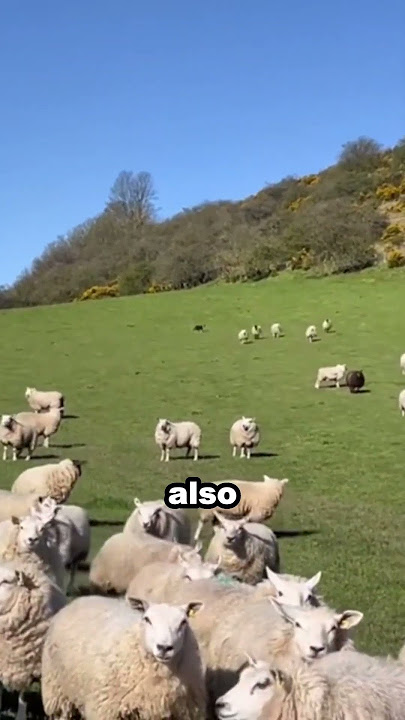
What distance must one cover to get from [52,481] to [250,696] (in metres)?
9.65

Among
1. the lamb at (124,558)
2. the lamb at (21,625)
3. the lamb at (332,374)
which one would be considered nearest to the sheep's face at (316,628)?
the lamb at (21,625)

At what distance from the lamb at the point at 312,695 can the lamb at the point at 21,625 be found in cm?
220

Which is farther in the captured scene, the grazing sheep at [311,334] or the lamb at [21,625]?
the grazing sheep at [311,334]

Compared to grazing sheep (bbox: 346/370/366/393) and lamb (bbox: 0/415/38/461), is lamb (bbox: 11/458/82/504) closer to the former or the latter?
lamb (bbox: 0/415/38/461)

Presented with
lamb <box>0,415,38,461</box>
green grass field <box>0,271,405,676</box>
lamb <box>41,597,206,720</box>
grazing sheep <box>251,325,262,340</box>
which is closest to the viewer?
lamb <box>41,597,206,720</box>

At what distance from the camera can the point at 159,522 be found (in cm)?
1134

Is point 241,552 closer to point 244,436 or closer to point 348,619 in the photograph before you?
point 348,619

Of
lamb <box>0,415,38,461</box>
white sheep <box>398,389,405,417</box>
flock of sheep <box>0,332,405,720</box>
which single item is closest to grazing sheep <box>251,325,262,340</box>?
white sheep <box>398,389,405,417</box>

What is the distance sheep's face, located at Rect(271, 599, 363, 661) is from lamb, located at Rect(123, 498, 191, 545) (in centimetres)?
428

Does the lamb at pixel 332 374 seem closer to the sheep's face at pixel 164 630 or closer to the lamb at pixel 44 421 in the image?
the lamb at pixel 44 421

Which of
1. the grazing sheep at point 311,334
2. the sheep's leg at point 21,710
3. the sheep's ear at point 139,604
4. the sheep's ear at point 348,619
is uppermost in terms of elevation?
the grazing sheep at point 311,334

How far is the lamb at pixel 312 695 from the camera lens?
504cm

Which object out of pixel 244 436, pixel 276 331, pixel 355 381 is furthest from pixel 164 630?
pixel 276 331

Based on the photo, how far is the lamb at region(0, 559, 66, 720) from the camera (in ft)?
22.9
